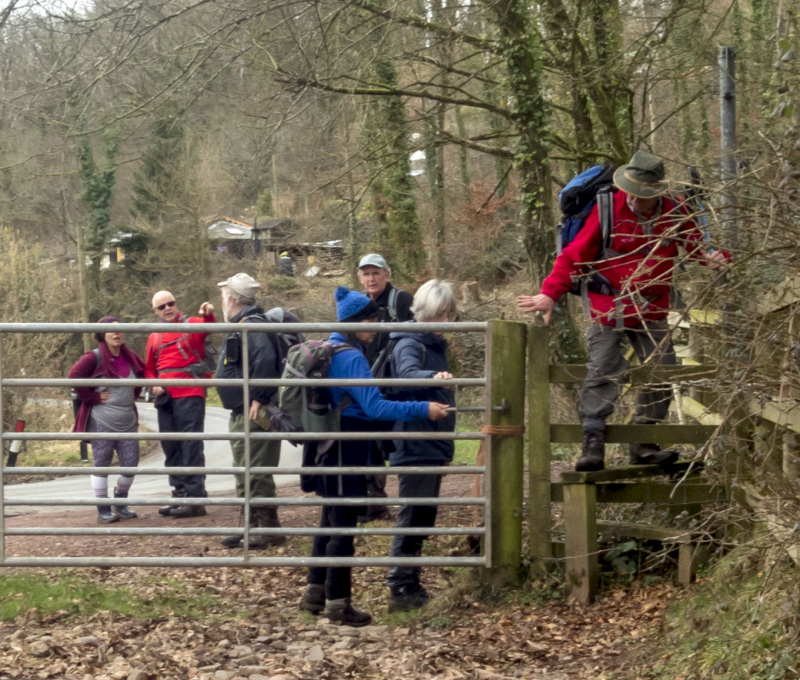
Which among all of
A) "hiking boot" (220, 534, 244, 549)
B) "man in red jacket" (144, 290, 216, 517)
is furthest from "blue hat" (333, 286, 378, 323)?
"man in red jacket" (144, 290, 216, 517)

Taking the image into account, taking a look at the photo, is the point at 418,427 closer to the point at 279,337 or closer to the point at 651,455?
the point at 651,455

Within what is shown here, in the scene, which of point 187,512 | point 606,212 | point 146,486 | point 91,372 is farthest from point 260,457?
point 146,486

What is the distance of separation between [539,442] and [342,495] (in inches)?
45.1

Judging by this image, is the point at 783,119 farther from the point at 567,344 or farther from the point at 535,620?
the point at 567,344

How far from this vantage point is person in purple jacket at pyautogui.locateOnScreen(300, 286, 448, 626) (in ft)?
18.5

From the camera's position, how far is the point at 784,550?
3.69 metres

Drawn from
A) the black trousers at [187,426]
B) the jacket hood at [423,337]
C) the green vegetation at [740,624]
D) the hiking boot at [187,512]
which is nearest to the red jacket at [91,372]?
the black trousers at [187,426]

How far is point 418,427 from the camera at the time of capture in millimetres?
5945

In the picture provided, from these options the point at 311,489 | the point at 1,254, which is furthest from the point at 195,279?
the point at 311,489

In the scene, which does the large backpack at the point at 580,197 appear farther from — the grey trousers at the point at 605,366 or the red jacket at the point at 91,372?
the red jacket at the point at 91,372

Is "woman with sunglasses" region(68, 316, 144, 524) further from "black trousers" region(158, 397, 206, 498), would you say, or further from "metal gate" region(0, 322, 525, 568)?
"metal gate" region(0, 322, 525, 568)

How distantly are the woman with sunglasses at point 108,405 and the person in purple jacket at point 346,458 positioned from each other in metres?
2.86

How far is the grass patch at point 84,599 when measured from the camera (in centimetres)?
570

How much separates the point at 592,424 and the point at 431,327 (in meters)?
1.02
